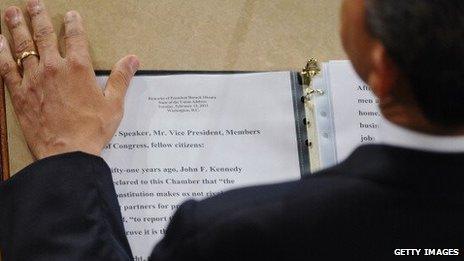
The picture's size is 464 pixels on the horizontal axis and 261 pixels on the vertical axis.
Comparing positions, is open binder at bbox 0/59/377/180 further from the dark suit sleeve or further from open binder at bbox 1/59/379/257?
the dark suit sleeve

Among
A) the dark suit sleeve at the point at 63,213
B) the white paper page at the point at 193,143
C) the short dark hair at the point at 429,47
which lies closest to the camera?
the short dark hair at the point at 429,47

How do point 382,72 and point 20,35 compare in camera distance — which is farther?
point 20,35

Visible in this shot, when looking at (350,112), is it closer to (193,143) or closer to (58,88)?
(193,143)

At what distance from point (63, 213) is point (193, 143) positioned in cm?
20

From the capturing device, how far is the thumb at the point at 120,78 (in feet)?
3.02

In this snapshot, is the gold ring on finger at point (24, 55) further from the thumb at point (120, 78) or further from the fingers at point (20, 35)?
the thumb at point (120, 78)

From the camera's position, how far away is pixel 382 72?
0.56 metres

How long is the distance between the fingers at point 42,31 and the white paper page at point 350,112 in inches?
15.2

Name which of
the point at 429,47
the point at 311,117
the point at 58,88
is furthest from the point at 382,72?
the point at 58,88

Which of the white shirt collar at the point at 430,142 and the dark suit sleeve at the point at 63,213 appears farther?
the dark suit sleeve at the point at 63,213

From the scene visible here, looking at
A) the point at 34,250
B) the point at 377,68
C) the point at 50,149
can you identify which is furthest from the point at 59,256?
the point at 377,68

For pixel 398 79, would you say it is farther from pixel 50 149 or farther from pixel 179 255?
pixel 50 149

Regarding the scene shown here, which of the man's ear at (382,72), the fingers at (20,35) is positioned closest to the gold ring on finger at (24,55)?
the fingers at (20,35)

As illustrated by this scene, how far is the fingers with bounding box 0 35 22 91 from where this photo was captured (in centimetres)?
92
